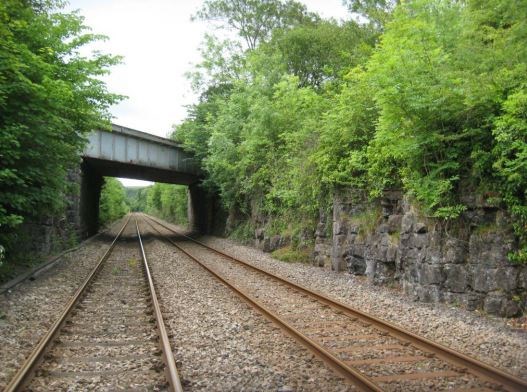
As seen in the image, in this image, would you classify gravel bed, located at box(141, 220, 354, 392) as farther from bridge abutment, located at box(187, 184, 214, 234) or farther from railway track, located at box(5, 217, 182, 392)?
bridge abutment, located at box(187, 184, 214, 234)

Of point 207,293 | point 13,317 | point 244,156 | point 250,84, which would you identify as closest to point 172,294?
point 207,293

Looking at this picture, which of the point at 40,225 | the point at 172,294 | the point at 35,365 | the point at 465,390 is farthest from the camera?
the point at 40,225

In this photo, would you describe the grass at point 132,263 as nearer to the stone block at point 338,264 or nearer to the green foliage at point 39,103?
the green foliage at point 39,103

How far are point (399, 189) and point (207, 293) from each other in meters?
5.24

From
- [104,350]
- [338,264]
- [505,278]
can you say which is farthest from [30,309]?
[505,278]

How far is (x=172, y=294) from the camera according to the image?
33.4ft

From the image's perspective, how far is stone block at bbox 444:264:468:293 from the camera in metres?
8.32

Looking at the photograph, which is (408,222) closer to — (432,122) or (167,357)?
(432,122)

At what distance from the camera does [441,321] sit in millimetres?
7402

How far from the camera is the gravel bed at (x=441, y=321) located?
5855 mm

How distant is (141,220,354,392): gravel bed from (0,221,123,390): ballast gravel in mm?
1989

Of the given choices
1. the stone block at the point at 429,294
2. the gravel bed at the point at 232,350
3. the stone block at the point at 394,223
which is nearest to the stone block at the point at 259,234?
the stone block at the point at 394,223

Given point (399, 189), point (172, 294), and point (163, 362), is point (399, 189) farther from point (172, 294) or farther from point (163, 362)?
point (163, 362)

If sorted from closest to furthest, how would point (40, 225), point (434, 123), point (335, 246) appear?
point (434, 123)
point (335, 246)
point (40, 225)
